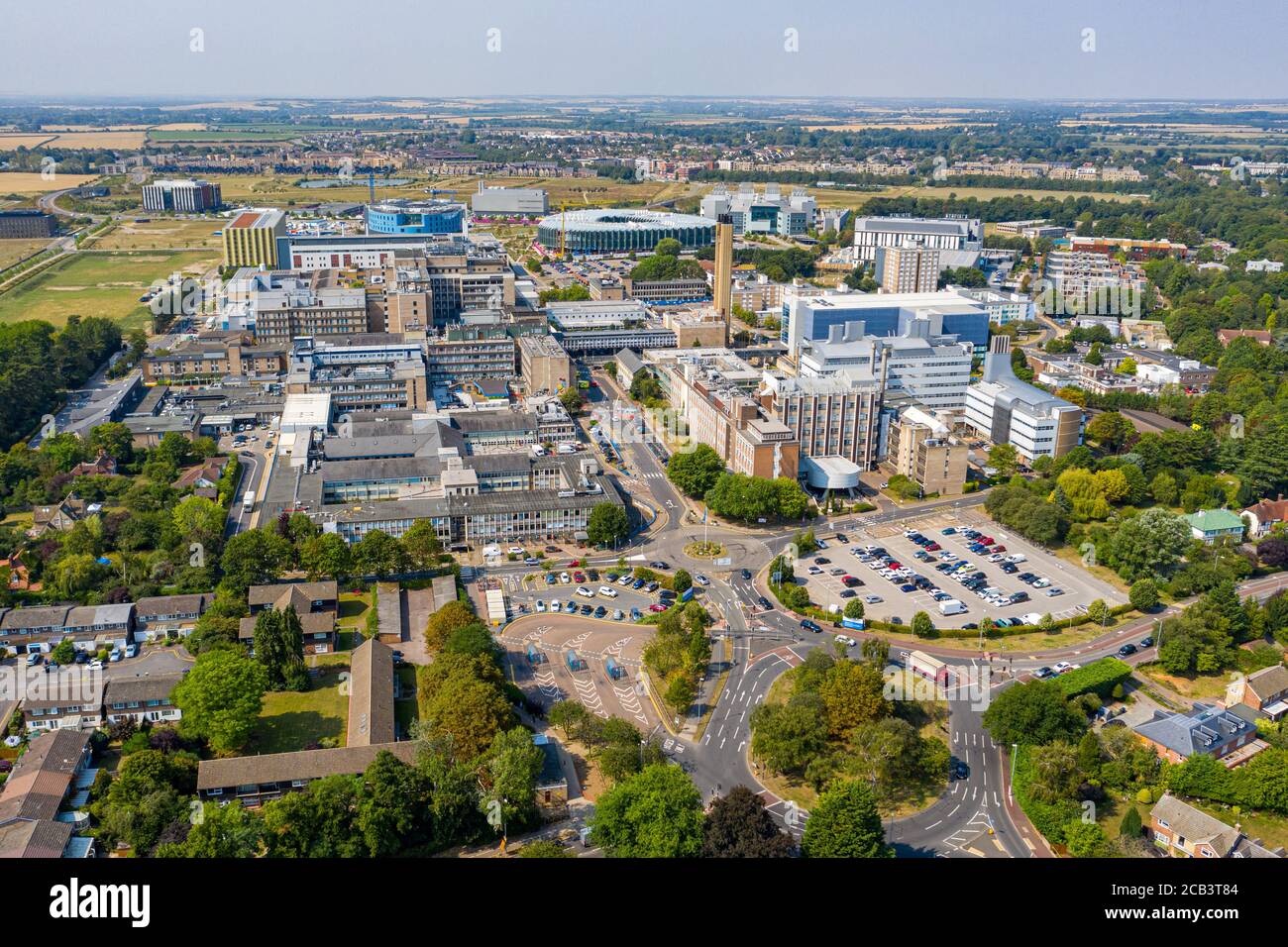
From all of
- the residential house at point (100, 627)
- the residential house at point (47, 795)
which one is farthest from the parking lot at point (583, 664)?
the residential house at point (100, 627)

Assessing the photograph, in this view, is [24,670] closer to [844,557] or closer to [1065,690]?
[844,557]

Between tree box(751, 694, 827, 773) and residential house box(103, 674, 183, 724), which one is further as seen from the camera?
residential house box(103, 674, 183, 724)

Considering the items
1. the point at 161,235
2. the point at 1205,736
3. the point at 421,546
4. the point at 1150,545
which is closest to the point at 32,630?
the point at 421,546

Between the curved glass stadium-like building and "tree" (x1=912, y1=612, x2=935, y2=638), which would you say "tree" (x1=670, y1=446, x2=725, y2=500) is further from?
the curved glass stadium-like building

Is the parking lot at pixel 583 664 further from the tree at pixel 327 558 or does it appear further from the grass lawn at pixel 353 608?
the tree at pixel 327 558

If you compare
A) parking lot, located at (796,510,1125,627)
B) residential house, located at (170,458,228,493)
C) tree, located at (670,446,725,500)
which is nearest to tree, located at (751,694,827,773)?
parking lot, located at (796,510,1125,627)

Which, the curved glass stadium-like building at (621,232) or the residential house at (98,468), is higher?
the curved glass stadium-like building at (621,232)
